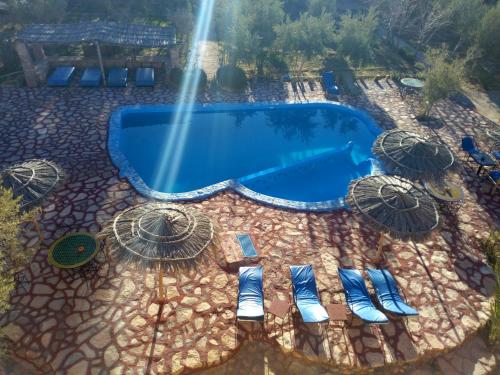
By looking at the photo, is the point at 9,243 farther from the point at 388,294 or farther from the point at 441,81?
the point at 441,81

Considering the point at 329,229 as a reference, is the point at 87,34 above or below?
above

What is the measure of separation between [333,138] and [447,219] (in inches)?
279

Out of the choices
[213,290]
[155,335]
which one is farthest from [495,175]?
[155,335]

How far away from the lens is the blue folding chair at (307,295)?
8875 mm

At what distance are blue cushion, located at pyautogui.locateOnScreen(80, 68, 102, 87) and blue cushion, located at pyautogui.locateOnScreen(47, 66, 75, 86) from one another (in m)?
0.70

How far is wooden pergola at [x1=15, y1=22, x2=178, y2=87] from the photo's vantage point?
61.5 feet

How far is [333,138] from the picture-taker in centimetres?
1830

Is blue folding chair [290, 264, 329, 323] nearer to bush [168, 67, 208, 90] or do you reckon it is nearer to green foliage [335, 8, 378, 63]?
bush [168, 67, 208, 90]

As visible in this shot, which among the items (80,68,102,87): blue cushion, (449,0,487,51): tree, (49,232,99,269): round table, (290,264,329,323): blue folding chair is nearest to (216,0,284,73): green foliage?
(80,68,102,87): blue cushion

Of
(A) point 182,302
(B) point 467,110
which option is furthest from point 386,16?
(A) point 182,302

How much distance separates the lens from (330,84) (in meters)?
21.4

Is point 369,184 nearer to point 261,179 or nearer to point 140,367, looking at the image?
point 261,179

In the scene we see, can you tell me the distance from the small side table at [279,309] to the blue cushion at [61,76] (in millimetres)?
16564

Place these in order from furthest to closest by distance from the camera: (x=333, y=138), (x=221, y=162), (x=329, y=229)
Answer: (x=333, y=138) → (x=221, y=162) → (x=329, y=229)
